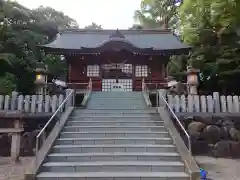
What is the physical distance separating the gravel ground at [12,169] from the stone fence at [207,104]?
228 inches

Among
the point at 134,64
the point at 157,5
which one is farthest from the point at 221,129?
the point at 157,5

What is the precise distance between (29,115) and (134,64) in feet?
36.2

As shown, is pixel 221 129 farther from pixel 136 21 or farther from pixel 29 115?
pixel 136 21

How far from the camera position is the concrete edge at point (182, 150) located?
6188 mm

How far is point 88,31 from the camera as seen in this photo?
80.5ft

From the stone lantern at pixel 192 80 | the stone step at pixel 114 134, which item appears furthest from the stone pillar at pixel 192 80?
the stone step at pixel 114 134

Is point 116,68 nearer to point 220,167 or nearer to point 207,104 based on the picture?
point 207,104

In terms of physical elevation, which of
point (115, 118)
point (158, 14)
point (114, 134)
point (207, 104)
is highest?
point (158, 14)

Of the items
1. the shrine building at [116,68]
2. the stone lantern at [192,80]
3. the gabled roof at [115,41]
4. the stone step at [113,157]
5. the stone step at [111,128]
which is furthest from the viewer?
the shrine building at [116,68]

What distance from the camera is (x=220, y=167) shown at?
7980mm

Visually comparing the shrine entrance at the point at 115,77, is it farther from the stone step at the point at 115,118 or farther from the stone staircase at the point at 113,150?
the stone step at the point at 115,118

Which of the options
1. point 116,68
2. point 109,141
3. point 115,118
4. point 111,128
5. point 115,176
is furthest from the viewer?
point 116,68

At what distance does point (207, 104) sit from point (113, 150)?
4613 mm

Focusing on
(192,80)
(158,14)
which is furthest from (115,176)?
(158,14)
